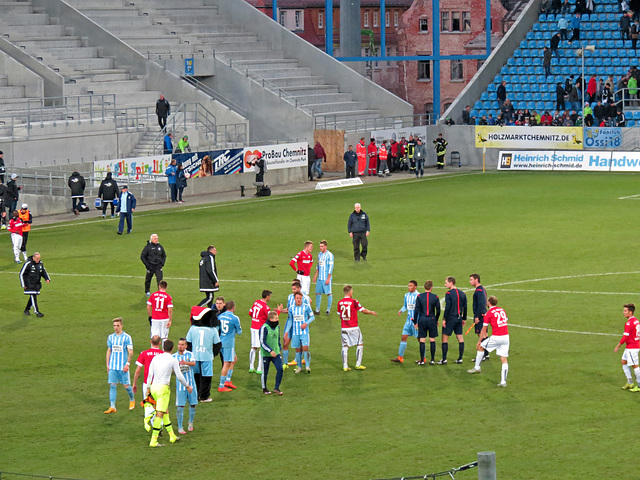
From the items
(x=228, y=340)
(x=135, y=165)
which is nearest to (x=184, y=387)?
(x=228, y=340)

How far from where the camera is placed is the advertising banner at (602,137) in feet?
182

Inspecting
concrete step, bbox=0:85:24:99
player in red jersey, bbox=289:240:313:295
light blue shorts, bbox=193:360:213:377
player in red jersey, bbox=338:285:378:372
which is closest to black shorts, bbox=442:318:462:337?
player in red jersey, bbox=338:285:378:372

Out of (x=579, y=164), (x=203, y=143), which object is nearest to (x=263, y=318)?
(x=203, y=143)

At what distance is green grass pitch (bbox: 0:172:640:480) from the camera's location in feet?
50.2

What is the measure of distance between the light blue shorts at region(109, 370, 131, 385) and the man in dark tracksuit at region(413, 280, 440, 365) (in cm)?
539

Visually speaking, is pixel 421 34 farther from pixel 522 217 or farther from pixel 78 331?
pixel 78 331

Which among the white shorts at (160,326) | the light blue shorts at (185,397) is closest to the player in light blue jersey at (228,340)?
the light blue shorts at (185,397)

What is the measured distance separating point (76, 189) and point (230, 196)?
27.7ft

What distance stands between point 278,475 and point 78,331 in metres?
9.78

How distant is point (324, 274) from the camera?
24031mm

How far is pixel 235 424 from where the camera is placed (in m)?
16.8

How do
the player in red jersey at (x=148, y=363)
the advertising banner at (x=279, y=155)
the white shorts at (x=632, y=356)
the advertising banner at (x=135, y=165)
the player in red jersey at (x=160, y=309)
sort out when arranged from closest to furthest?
1. the player in red jersey at (x=148, y=363)
2. the white shorts at (x=632, y=356)
3. the player in red jersey at (x=160, y=309)
4. the advertising banner at (x=135, y=165)
5. the advertising banner at (x=279, y=155)

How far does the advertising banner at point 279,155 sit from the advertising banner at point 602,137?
47.7ft

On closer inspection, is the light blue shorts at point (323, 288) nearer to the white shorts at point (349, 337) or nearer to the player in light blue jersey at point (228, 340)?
the white shorts at point (349, 337)
